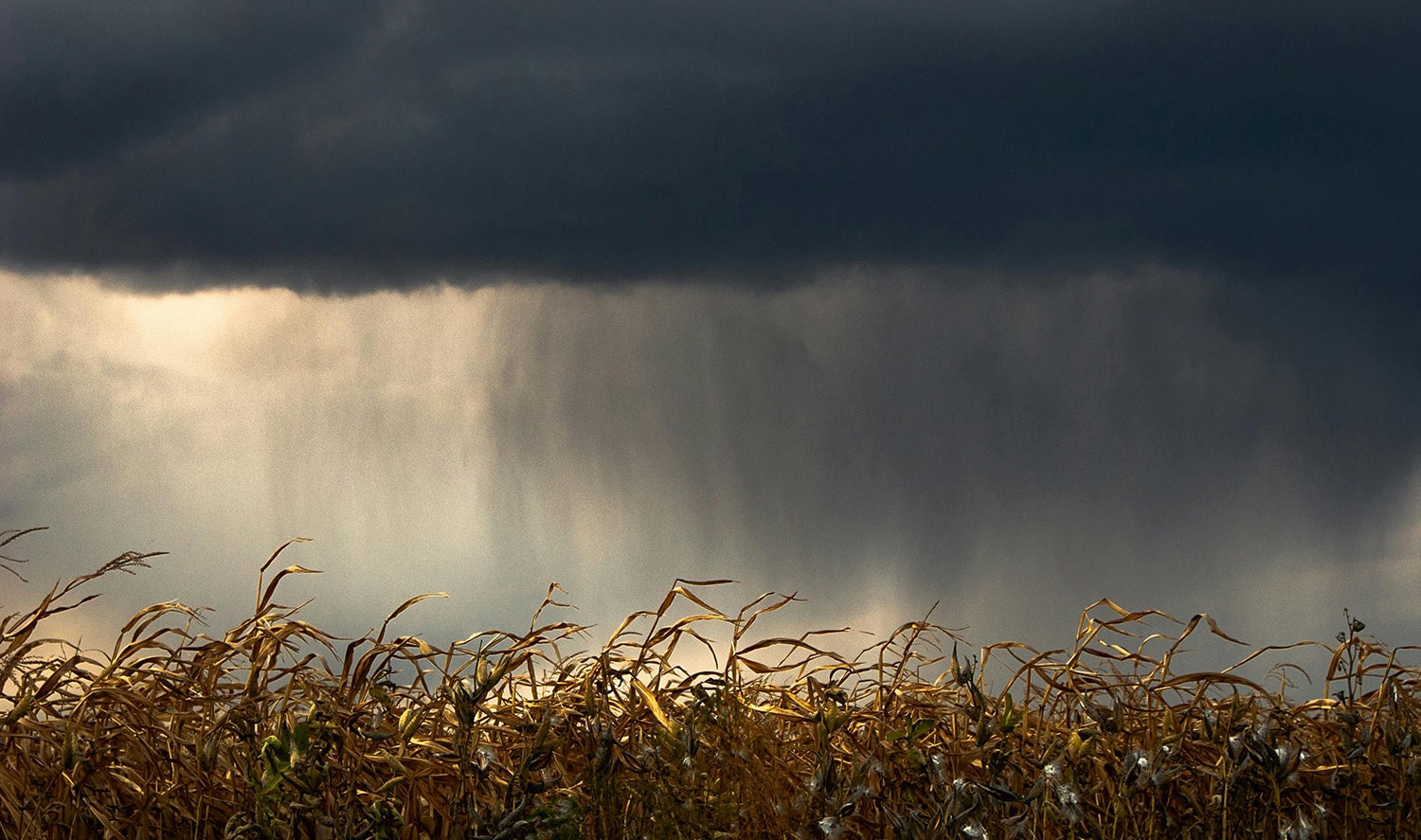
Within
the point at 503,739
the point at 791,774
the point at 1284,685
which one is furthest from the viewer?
the point at 1284,685

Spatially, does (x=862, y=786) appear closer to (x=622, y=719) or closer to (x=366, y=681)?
(x=622, y=719)

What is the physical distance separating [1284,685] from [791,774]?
6.81ft

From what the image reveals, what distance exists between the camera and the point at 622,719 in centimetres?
454

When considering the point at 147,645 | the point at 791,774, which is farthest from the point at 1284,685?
the point at 147,645

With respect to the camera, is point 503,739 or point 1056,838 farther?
point 503,739

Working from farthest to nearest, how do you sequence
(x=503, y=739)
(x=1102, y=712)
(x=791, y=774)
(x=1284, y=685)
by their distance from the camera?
(x=1284, y=685) < (x=503, y=739) < (x=791, y=774) < (x=1102, y=712)

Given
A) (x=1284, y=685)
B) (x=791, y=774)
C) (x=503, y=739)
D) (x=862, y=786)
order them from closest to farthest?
(x=862, y=786) < (x=791, y=774) < (x=503, y=739) < (x=1284, y=685)

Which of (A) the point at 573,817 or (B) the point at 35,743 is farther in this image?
(B) the point at 35,743

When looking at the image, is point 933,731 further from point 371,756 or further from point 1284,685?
point 371,756

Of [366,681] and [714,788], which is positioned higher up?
[366,681]

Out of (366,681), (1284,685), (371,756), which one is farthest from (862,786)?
(1284,685)

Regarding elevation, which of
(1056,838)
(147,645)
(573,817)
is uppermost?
(147,645)

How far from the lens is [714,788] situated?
4047mm

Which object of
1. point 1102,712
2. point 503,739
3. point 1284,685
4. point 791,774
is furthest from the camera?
point 1284,685
